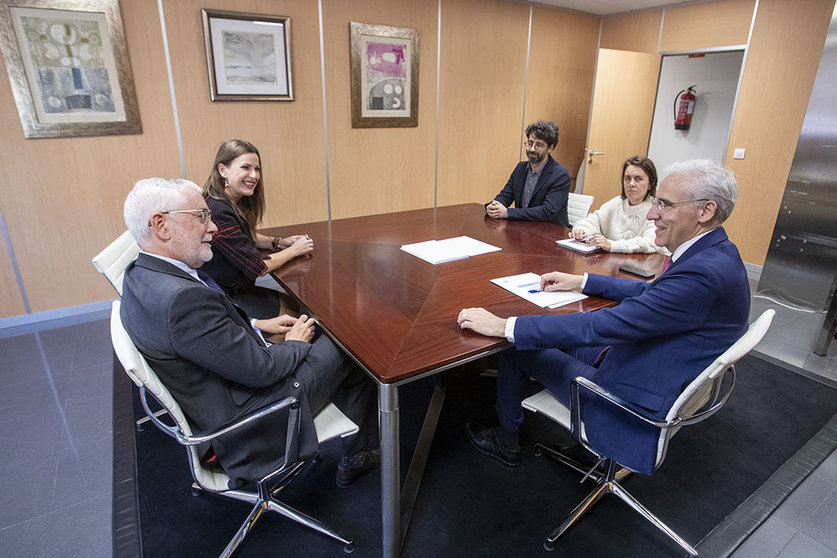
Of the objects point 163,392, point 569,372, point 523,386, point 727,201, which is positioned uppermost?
point 727,201

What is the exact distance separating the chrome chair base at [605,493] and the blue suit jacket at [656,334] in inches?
10.4

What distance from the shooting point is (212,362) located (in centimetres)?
129

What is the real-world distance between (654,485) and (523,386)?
27.8 inches

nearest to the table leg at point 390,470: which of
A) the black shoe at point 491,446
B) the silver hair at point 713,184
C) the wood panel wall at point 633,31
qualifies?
the black shoe at point 491,446

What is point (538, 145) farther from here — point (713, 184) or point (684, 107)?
point (684, 107)

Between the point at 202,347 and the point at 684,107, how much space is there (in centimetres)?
608

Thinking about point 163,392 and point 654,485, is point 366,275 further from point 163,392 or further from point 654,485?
point 654,485

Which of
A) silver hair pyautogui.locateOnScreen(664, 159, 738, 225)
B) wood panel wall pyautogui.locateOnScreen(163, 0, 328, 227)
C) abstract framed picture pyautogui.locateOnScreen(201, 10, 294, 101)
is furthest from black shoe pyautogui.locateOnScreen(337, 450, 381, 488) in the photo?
abstract framed picture pyautogui.locateOnScreen(201, 10, 294, 101)

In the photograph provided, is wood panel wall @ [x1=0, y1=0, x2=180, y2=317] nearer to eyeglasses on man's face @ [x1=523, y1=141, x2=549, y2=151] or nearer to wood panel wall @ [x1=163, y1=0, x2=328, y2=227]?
wood panel wall @ [x1=163, y1=0, x2=328, y2=227]

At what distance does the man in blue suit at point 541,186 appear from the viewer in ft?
10.1

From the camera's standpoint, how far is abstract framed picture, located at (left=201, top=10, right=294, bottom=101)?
346 cm

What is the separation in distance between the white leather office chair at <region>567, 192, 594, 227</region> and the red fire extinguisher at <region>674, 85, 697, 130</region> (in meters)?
3.05

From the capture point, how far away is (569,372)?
5.44ft

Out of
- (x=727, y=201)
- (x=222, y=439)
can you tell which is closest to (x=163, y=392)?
(x=222, y=439)
